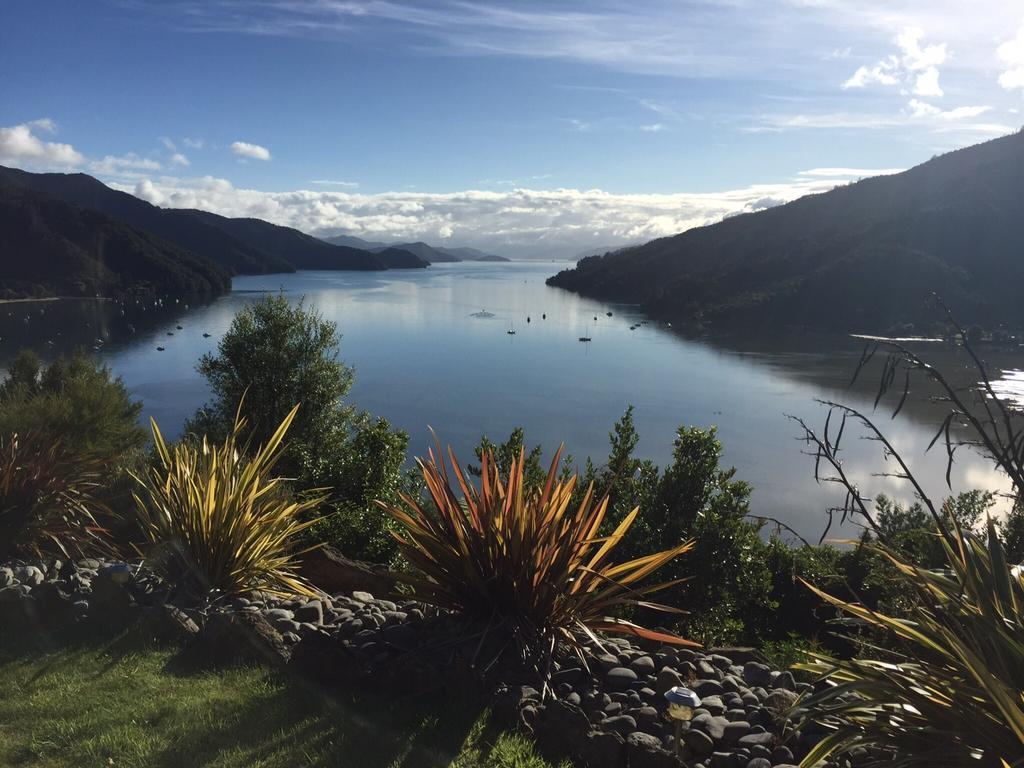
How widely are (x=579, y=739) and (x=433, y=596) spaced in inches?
55.3

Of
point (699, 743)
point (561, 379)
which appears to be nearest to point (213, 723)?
point (699, 743)

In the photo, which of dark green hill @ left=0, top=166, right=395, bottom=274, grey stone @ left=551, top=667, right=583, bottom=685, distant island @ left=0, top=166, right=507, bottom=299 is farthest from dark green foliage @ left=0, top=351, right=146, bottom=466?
dark green hill @ left=0, top=166, right=395, bottom=274

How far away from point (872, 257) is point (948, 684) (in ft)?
337

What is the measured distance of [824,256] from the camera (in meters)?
105

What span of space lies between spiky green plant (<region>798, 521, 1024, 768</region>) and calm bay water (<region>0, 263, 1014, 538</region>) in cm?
1798

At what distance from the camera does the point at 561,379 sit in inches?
2547

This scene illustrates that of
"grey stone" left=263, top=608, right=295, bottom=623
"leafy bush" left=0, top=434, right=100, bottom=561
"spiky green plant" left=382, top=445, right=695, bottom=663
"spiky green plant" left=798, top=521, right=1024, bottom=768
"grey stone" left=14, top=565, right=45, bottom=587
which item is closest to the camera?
"spiky green plant" left=798, top=521, right=1024, bottom=768

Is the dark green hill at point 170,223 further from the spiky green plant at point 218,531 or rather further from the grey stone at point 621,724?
the grey stone at point 621,724

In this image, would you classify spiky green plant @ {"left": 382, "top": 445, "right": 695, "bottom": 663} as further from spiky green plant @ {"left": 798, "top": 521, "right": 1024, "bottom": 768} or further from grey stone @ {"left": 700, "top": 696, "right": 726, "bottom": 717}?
spiky green plant @ {"left": 798, "top": 521, "right": 1024, "bottom": 768}

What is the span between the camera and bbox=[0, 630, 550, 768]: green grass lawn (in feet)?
10.8

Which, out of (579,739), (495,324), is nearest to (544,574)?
(579,739)

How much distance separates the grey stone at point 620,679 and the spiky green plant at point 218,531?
2.36 meters

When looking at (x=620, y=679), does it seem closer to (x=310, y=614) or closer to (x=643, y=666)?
(x=643, y=666)

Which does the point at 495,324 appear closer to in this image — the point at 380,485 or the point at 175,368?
the point at 175,368
